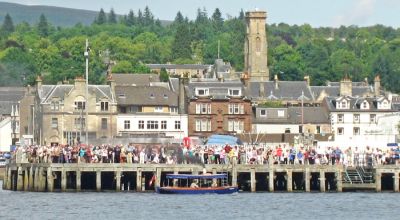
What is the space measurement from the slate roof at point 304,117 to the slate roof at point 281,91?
9591mm

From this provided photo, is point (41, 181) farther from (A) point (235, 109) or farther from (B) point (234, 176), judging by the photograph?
(A) point (235, 109)

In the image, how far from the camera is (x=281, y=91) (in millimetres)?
183750

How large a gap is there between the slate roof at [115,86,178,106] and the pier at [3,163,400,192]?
44414 millimetres

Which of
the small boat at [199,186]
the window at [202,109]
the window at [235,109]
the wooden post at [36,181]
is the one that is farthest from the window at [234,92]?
the small boat at [199,186]

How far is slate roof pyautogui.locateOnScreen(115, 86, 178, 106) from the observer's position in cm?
15775

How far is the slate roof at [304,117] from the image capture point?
165m

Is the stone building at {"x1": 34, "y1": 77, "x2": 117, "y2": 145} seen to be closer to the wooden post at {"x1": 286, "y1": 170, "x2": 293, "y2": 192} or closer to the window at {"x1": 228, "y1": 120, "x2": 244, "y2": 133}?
the window at {"x1": 228, "y1": 120, "x2": 244, "y2": 133}

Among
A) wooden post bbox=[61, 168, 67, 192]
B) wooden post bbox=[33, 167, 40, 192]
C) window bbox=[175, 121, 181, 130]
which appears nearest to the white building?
window bbox=[175, 121, 181, 130]

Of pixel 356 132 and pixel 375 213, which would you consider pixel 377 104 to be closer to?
pixel 356 132

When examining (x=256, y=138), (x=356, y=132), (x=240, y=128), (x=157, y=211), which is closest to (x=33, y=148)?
(x=157, y=211)

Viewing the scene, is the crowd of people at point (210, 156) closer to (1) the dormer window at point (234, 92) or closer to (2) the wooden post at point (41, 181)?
(2) the wooden post at point (41, 181)

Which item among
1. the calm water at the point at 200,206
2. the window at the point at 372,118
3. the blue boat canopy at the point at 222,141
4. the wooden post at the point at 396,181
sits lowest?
the calm water at the point at 200,206

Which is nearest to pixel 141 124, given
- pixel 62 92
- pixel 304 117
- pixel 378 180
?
pixel 62 92

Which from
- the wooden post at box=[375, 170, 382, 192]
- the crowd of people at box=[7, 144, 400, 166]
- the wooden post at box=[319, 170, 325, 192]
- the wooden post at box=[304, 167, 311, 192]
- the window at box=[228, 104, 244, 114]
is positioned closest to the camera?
the wooden post at box=[304, 167, 311, 192]
